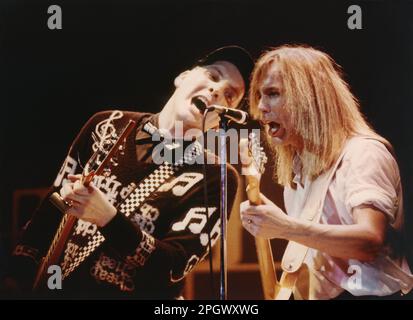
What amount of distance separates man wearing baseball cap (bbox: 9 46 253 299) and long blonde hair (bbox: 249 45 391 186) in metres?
0.18

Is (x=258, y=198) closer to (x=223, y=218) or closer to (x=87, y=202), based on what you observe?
(x=223, y=218)

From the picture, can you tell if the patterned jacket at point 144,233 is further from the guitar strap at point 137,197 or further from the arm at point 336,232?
the arm at point 336,232

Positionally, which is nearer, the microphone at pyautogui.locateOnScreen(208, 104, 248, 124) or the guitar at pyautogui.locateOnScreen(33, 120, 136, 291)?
the microphone at pyautogui.locateOnScreen(208, 104, 248, 124)

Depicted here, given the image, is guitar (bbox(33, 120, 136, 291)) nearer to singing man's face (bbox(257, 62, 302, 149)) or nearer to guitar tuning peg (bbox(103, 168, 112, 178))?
guitar tuning peg (bbox(103, 168, 112, 178))

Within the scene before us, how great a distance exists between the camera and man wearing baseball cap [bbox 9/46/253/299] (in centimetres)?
320

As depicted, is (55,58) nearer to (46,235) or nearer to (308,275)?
(46,235)

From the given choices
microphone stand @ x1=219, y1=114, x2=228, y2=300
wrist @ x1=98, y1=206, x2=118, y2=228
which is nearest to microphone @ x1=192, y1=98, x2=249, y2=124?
A: microphone stand @ x1=219, y1=114, x2=228, y2=300

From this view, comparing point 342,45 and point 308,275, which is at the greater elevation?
point 342,45

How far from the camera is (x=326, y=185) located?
322cm

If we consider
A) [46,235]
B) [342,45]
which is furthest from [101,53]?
[342,45]

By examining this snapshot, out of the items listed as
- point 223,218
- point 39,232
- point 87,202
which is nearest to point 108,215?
point 87,202

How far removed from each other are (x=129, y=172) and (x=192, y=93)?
0.52 metres

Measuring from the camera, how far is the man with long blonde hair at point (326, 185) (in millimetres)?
3172
